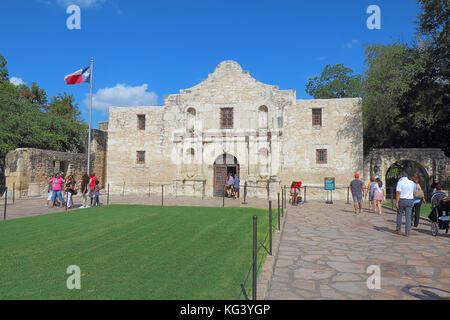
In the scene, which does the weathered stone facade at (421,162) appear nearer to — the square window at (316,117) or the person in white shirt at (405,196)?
the square window at (316,117)

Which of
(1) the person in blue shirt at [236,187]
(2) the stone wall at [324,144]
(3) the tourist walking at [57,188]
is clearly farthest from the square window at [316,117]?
(3) the tourist walking at [57,188]

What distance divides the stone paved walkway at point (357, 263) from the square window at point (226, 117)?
1321 cm

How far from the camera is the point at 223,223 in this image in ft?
31.6

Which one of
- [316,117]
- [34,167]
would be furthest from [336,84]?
[34,167]

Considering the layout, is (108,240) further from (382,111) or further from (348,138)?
(382,111)

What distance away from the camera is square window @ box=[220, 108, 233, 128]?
21.8m

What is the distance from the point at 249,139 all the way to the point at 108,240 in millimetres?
14812

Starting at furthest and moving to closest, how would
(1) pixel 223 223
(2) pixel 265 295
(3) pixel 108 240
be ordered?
1. (1) pixel 223 223
2. (3) pixel 108 240
3. (2) pixel 265 295

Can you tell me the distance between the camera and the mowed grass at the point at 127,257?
13.3ft

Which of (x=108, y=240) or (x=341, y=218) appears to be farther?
(x=341, y=218)

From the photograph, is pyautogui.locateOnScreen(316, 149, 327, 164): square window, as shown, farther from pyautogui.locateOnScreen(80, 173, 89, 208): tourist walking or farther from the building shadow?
the building shadow

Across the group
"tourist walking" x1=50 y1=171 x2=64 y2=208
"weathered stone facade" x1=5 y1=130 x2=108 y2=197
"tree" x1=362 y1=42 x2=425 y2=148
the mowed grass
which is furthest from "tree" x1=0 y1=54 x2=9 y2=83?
"tree" x1=362 y1=42 x2=425 y2=148

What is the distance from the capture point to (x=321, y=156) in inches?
805
